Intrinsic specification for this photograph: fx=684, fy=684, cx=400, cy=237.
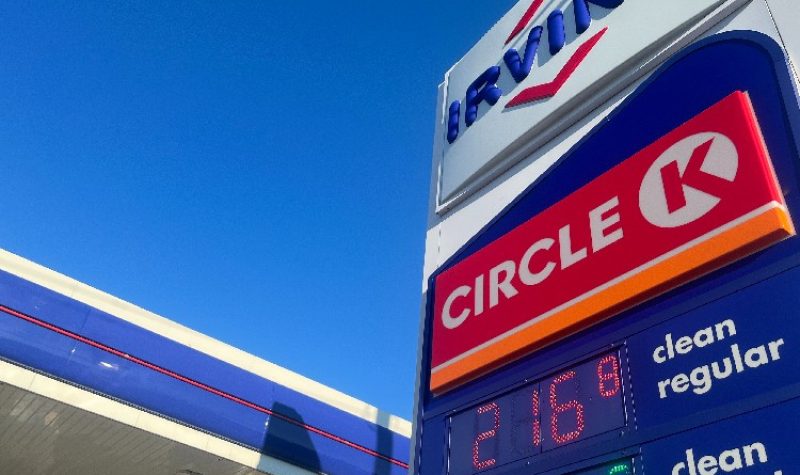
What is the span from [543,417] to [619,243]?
4.91 ft

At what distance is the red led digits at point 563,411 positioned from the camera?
4664 mm

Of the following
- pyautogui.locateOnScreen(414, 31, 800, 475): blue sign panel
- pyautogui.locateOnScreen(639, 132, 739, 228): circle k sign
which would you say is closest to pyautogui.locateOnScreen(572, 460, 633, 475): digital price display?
pyautogui.locateOnScreen(414, 31, 800, 475): blue sign panel

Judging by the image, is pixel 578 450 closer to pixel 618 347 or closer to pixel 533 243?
→ pixel 618 347

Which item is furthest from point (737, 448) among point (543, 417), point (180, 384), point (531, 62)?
point (180, 384)

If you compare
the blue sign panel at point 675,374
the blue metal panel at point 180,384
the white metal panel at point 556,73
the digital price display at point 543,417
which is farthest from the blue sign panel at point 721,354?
the blue metal panel at point 180,384

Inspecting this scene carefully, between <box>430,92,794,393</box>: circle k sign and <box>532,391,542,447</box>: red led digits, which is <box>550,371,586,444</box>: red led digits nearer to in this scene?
<box>532,391,542,447</box>: red led digits

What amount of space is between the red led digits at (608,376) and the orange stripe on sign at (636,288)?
437mm

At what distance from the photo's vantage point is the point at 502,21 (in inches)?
417

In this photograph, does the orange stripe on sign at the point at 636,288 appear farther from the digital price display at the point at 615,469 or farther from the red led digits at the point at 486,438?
the digital price display at the point at 615,469

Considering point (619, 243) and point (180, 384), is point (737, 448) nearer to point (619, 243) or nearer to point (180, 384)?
point (619, 243)

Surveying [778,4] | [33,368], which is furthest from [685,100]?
[33,368]

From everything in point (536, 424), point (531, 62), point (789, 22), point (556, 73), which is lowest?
point (536, 424)

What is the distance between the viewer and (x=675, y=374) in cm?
434

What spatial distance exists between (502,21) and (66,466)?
1175 centimetres
